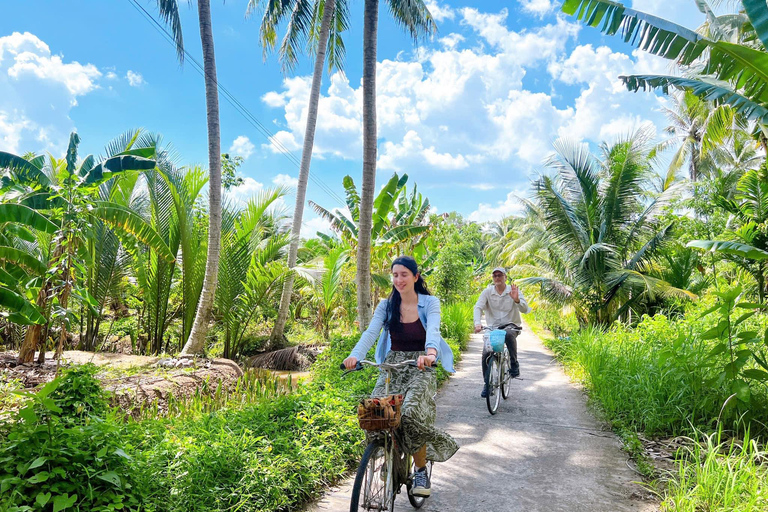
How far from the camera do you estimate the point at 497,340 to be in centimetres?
624

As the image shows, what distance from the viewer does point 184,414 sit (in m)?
5.46

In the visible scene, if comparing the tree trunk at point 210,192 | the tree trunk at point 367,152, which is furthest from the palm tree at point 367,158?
the tree trunk at point 210,192

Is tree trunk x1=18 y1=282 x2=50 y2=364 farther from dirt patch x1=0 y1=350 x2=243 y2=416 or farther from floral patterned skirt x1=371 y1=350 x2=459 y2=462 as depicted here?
floral patterned skirt x1=371 y1=350 x2=459 y2=462

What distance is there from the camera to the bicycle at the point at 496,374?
6.35m

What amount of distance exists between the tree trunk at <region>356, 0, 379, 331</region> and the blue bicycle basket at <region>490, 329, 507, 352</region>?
2.60m

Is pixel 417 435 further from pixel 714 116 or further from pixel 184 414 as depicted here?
pixel 714 116

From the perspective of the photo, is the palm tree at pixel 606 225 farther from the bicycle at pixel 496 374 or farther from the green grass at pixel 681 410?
the bicycle at pixel 496 374

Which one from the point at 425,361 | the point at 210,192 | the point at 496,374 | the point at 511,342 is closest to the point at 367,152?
the point at 210,192

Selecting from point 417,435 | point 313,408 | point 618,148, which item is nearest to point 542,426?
point 313,408

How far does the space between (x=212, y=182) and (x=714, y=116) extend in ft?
35.3

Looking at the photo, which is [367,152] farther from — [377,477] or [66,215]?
[377,477]

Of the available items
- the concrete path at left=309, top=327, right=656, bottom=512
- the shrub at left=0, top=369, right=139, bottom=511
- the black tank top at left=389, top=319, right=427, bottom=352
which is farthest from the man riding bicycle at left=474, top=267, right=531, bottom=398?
the shrub at left=0, top=369, right=139, bottom=511

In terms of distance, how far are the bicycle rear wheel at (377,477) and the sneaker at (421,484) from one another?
0.89 feet

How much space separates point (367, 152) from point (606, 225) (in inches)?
314
